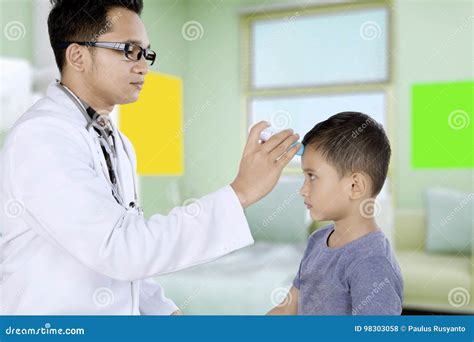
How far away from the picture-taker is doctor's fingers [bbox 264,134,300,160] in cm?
100

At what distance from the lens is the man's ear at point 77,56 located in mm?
1193

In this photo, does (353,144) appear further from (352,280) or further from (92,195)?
(92,195)

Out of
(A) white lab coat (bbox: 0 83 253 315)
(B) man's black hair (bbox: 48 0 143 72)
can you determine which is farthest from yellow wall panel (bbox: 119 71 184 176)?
(A) white lab coat (bbox: 0 83 253 315)

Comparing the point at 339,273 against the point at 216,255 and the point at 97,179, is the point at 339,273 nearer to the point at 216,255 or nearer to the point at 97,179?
the point at 216,255

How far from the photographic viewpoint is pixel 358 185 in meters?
1.14

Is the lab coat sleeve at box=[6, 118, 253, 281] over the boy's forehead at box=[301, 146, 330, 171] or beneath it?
beneath

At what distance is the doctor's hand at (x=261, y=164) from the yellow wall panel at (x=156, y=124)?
91.1 inches

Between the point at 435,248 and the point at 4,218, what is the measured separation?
3.29 metres

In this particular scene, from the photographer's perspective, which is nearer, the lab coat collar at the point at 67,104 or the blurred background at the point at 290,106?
the lab coat collar at the point at 67,104

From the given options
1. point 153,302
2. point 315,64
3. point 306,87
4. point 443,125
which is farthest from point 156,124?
point 153,302

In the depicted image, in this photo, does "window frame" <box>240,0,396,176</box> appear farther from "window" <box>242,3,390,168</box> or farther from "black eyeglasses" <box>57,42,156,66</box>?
"black eyeglasses" <box>57,42,156,66</box>

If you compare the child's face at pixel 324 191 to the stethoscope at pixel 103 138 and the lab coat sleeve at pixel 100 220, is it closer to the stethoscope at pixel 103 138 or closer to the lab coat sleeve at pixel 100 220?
the lab coat sleeve at pixel 100 220

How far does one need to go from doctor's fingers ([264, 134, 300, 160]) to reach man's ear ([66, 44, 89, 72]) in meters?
0.48

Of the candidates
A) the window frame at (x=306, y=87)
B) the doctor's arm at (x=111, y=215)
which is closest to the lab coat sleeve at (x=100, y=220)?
the doctor's arm at (x=111, y=215)
